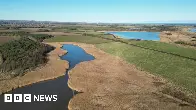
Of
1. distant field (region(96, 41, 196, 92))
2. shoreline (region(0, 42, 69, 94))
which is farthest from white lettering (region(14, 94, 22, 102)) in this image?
distant field (region(96, 41, 196, 92))

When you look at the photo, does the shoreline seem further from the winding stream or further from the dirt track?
the dirt track

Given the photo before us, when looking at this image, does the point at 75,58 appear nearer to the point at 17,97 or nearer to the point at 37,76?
the point at 37,76

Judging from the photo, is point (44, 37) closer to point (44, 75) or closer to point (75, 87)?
point (44, 75)

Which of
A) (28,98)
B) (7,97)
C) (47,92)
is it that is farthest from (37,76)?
(28,98)

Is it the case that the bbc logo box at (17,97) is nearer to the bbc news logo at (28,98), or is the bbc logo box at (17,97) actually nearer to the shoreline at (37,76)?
the bbc news logo at (28,98)

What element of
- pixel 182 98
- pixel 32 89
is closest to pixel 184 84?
pixel 182 98
